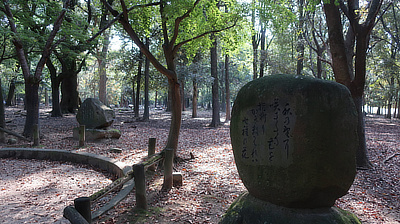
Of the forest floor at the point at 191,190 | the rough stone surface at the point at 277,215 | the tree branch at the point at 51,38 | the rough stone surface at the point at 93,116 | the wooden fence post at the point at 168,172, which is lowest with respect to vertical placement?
the forest floor at the point at 191,190

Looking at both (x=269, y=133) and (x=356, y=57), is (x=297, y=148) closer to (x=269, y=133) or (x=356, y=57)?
(x=269, y=133)

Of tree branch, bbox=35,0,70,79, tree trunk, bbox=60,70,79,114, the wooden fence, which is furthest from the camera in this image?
tree trunk, bbox=60,70,79,114

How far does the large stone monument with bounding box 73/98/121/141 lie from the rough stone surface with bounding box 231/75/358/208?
32.8ft

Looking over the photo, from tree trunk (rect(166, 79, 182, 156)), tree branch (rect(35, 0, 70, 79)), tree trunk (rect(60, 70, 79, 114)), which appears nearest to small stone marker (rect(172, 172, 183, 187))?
tree trunk (rect(166, 79, 182, 156))

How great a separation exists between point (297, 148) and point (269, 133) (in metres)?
0.33

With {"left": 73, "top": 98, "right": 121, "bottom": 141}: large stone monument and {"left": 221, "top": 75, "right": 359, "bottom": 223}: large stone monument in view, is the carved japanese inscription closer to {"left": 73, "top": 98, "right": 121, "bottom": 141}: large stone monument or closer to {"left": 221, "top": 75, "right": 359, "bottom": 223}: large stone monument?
{"left": 221, "top": 75, "right": 359, "bottom": 223}: large stone monument

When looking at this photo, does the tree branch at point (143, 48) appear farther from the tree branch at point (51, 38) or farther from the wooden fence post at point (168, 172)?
the tree branch at point (51, 38)

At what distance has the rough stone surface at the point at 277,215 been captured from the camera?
2.77 m

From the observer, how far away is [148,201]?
5539 mm

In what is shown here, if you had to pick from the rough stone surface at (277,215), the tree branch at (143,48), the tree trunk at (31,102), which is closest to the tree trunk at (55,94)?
the tree trunk at (31,102)

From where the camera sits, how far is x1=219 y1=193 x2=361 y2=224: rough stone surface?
277 centimetres

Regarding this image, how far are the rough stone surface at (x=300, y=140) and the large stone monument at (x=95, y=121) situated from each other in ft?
32.8

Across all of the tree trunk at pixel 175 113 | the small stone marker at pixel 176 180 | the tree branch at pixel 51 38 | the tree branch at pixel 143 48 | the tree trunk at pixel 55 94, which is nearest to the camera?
the small stone marker at pixel 176 180

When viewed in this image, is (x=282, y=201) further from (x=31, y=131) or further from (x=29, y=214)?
(x=31, y=131)
